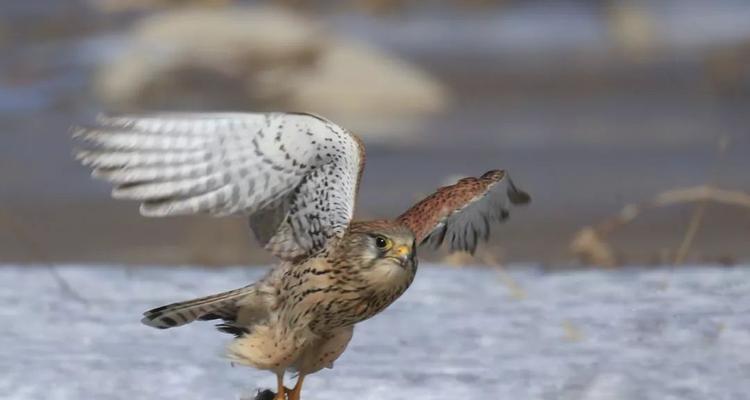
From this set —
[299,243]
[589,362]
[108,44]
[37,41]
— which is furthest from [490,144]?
[299,243]

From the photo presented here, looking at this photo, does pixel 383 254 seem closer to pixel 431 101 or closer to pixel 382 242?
pixel 382 242

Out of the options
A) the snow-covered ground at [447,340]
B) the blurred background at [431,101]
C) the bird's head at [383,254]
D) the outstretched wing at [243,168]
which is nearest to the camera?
the outstretched wing at [243,168]

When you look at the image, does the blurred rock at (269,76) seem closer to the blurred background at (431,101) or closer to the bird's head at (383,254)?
the blurred background at (431,101)

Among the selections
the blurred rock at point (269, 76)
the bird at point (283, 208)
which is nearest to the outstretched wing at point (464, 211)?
the bird at point (283, 208)

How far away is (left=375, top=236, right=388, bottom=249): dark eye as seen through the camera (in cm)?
463

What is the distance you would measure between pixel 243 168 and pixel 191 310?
1.76ft

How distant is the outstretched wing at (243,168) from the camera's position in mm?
4340

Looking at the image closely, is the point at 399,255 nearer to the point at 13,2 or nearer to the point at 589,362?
the point at 589,362

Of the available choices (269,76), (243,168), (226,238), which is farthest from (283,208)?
(269,76)

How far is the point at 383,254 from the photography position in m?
4.64

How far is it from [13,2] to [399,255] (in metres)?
15.2

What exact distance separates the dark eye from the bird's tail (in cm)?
47

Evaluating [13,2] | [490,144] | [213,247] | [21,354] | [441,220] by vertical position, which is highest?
[13,2]

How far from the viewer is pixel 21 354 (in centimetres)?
566
